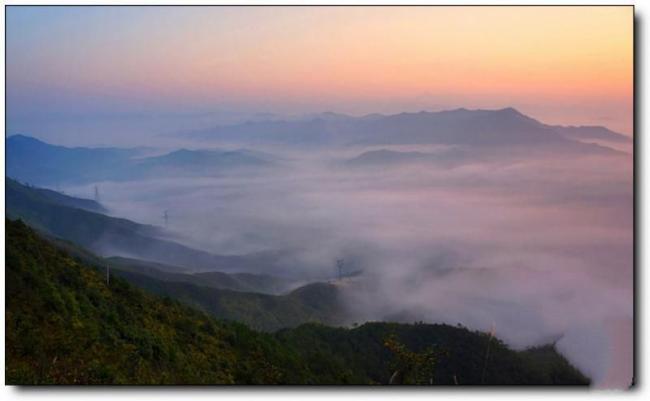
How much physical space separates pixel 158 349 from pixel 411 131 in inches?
194

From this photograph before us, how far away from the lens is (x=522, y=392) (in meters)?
7.20

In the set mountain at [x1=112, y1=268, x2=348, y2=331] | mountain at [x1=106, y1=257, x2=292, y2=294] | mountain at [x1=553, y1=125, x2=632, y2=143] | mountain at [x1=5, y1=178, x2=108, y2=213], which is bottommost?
mountain at [x1=112, y1=268, x2=348, y2=331]

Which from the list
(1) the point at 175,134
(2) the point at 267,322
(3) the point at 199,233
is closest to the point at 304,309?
(2) the point at 267,322

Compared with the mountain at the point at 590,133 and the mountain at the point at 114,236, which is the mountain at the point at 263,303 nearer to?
the mountain at the point at 114,236

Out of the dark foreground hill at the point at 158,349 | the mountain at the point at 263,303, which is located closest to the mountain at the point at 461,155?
the dark foreground hill at the point at 158,349

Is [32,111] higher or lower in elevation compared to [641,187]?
higher

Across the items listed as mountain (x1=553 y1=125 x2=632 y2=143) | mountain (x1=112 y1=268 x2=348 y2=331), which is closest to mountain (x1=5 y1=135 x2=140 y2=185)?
mountain (x1=112 y1=268 x2=348 y2=331)

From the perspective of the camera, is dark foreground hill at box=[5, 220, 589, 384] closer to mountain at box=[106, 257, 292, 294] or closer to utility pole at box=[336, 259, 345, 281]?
mountain at box=[106, 257, 292, 294]

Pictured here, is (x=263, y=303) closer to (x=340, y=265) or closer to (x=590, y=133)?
(x=340, y=265)

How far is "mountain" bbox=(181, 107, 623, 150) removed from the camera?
28.8ft

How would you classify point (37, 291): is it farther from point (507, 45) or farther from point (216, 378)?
point (507, 45)

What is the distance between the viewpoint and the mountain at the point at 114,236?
31.6 feet

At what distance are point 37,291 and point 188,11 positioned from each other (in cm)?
424

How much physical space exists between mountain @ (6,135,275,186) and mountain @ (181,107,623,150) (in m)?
0.34
